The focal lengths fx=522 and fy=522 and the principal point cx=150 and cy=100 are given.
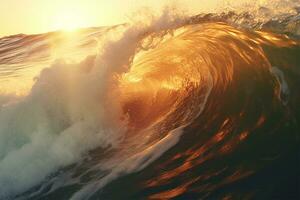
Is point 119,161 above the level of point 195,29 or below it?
below

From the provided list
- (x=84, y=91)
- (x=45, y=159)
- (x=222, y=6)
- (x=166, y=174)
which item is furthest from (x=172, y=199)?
(x=222, y=6)

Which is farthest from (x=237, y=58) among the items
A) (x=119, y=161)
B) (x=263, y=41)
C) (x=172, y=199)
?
(x=172, y=199)

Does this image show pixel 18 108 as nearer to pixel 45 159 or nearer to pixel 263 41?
pixel 45 159

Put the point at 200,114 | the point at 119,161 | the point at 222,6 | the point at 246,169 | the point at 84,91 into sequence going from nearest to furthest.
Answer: the point at 246,169 → the point at 119,161 → the point at 200,114 → the point at 84,91 → the point at 222,6

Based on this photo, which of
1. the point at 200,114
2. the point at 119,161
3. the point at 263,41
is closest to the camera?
the point at 119,161

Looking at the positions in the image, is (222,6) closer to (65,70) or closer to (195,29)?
(195,29)

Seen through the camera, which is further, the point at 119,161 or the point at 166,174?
the point at 119,161
